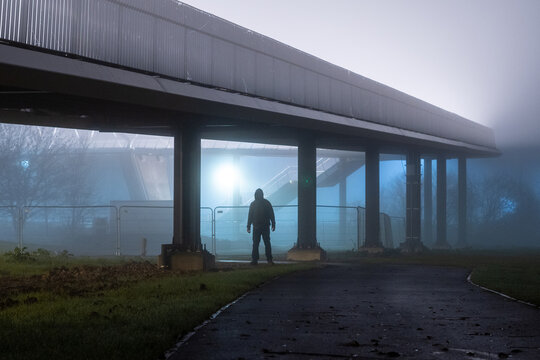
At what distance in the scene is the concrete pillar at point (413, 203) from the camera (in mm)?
37406

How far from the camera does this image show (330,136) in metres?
31.0

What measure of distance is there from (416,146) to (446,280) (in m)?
20.1

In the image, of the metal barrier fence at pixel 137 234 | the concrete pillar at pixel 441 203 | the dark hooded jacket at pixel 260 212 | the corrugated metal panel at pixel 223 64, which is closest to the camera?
the corrugated metal panel at pixel 223 64

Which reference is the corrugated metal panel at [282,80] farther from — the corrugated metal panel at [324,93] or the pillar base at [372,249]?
the pillar base at [372,249]

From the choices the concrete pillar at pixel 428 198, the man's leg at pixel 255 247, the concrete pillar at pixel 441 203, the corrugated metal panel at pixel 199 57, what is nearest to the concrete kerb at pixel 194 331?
the corrugated metal panel at pixel 199 57

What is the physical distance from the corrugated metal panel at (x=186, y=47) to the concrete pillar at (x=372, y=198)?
5.33 metres

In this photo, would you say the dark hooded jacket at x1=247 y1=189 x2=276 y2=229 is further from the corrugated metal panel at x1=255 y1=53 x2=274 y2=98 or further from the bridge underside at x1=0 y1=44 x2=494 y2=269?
the corrugated metal panel at x1=255 y1=53 x2=274 y2=98

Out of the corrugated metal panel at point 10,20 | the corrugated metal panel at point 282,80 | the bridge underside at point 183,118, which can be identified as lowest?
the bridge underside at point 183,118

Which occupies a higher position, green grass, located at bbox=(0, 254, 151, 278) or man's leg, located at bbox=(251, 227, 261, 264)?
man's leg, located at bbox=(251, 227, 261, 264)

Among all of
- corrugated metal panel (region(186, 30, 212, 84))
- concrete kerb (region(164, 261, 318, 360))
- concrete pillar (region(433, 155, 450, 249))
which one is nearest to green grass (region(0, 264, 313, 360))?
concrete kerb (region(164, 261, 318, 360))

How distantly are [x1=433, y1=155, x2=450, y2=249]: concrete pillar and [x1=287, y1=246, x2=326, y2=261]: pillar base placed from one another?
62.1 ft

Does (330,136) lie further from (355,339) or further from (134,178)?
(134,178)

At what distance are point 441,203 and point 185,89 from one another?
101 ft

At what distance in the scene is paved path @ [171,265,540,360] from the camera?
834 cm
